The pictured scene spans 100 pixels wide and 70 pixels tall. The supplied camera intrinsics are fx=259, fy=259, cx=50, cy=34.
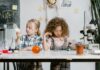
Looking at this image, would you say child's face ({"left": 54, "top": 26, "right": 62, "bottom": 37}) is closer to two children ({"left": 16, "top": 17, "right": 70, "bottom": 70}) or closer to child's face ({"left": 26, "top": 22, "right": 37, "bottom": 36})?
two children ({"left": 16, "top": 17, "right": 70, "bottom": 70})

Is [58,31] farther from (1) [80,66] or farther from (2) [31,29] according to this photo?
(1) [80,66]

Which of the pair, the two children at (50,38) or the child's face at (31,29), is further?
the child's face at (31,29)

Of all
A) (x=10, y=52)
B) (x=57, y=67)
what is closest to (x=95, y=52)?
(x=57, y=67)

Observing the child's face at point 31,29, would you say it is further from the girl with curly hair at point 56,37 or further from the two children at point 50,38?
the girl with curly hair at point 56,37

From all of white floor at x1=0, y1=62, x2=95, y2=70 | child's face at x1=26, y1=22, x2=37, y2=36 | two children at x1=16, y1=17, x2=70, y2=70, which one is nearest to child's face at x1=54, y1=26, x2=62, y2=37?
two children at x1=16, y1=17, x2=70, y2=70

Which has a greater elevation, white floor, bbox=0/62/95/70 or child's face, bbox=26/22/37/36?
child's face, bbox=26/22/37/36

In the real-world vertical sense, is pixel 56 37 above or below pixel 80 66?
above

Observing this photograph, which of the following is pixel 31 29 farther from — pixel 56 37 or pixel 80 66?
pixel 80 66

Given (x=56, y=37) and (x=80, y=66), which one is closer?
(x=56, y=37)

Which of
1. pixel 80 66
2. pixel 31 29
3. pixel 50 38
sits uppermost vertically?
pixel 31 29

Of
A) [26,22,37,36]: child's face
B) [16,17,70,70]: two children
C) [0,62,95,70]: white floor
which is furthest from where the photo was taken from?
[0,62,95,70]: white floor

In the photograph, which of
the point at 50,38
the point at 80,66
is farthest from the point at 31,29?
the point at 80,66

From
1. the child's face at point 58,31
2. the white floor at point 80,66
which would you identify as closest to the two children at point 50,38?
the child's face at point 58,31

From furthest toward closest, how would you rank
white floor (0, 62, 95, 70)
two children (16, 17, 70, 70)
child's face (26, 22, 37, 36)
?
white floor (0, 62, 95, 70) → child's face (26, 22, 37, 36) → two children (16, 17, 70, 70)
